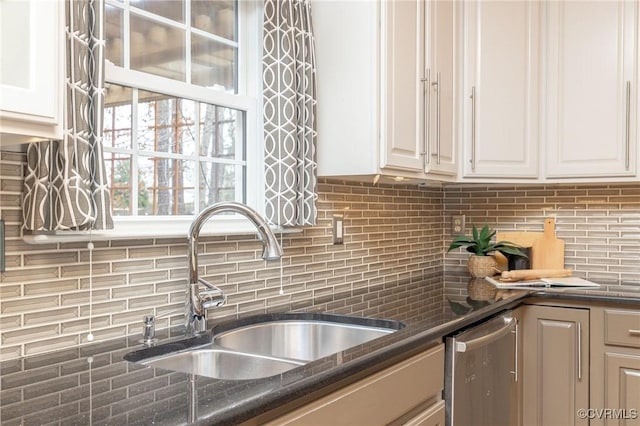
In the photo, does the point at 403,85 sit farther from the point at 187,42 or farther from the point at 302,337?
the point at 302,337

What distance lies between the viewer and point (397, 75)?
7.06ft

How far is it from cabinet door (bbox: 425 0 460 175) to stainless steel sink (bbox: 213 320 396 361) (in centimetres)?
88

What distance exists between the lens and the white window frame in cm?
155

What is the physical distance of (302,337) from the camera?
6.14 feet

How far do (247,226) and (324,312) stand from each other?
393 mm

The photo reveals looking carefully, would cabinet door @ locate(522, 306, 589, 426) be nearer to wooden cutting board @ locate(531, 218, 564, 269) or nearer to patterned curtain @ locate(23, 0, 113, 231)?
wooden cutting board @ locate(531, 218, 564, 269)

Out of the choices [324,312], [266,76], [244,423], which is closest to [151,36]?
[266,76]

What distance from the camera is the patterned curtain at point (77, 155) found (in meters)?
1.26

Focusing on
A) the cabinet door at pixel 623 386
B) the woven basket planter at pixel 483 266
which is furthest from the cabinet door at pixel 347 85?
the cabinet door at pixel 623 386

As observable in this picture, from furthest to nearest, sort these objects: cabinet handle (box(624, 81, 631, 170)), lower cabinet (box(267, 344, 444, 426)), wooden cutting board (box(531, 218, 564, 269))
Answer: wooden cutting board (box(531, 218, 564, 269)) < cabinet handle (box(624, 81, 631, 170)) < lower cabinet (box(267, 344, 444, 426))

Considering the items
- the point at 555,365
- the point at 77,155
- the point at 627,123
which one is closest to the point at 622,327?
the point at 555,365

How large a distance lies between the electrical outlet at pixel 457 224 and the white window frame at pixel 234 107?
64.0 inches

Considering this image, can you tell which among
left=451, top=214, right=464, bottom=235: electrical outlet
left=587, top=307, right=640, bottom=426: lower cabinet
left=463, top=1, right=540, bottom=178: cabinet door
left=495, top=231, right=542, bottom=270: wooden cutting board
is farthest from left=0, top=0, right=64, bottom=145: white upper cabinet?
left=451, top=214, right=464, bottom=235: electrical outlet

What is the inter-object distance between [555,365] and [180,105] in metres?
1.87
